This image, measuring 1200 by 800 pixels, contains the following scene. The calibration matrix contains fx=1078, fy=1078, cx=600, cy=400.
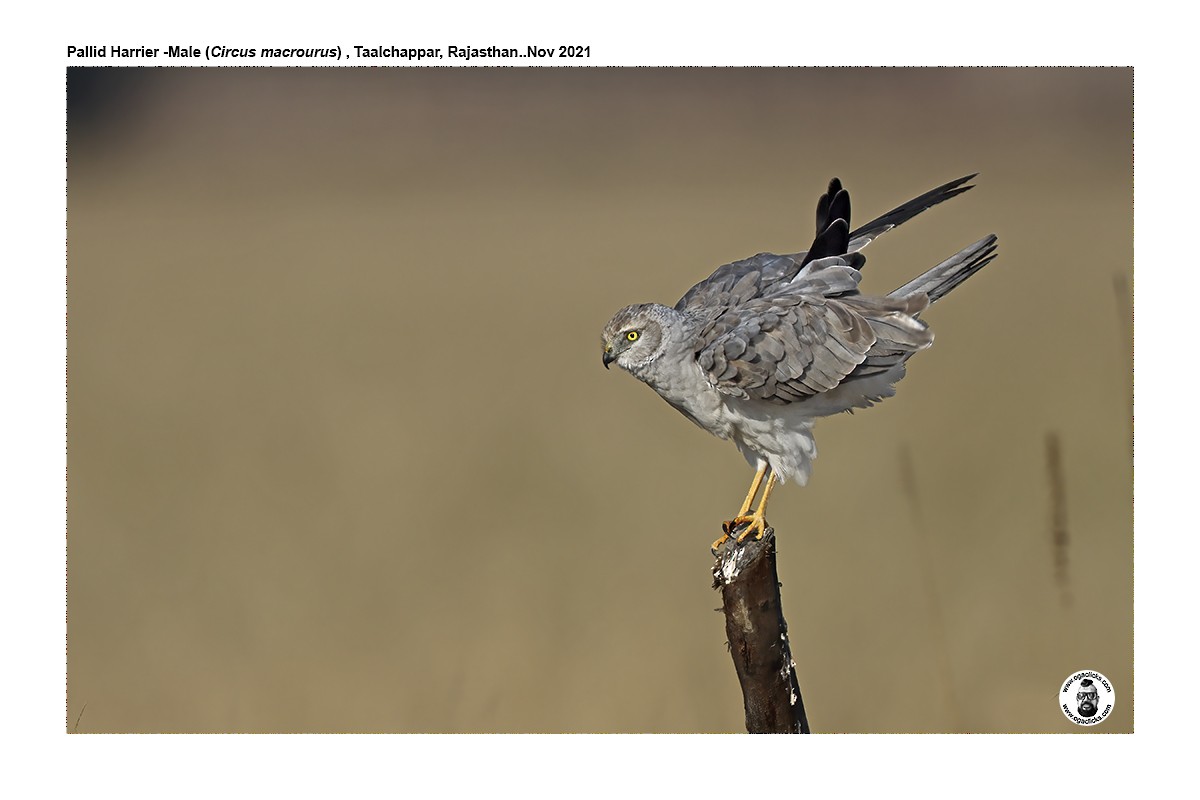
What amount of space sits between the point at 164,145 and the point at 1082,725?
8336mm

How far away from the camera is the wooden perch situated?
343cm

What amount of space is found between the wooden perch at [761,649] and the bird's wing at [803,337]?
2.72 feet

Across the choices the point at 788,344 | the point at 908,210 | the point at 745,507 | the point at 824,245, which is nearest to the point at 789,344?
the point at 788,344

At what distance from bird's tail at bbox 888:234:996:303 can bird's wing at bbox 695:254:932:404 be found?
0.71ft

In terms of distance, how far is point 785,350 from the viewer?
163 inches

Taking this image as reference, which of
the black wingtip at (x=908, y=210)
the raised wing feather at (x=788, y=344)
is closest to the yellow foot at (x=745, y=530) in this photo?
the raised wing feather at (x=788, y=344)

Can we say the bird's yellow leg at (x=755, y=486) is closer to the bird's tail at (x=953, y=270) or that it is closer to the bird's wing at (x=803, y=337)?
the bird's wing at (x=803, y=337)

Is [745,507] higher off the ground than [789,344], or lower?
lower

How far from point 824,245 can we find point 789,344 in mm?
574

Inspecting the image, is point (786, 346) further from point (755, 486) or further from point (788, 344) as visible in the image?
point (755, 486)

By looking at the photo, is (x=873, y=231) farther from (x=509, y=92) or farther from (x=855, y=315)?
(x=509, y=92)

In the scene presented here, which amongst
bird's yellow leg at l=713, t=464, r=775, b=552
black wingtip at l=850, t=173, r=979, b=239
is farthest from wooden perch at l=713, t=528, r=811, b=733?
black wingtip at l=850, t=173, r=979, b=239

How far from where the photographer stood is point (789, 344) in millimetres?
4156

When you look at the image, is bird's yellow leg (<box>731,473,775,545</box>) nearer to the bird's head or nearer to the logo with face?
the bird's head
